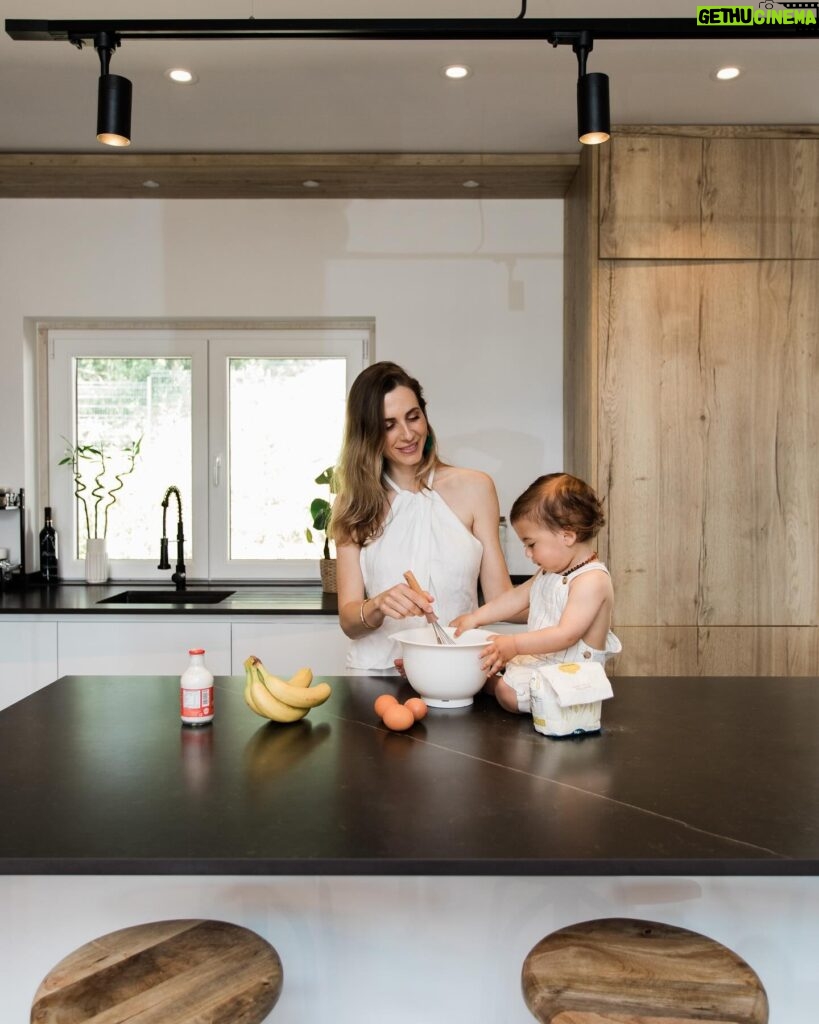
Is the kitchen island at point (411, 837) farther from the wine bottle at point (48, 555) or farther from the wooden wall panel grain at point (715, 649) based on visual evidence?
the wine bottle at point (48, 555)

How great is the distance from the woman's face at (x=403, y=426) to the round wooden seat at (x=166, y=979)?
122 centimetres

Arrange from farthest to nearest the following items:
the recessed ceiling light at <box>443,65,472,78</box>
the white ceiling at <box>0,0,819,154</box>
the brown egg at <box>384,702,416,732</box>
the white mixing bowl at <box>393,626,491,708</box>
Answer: the recessed ceiling light at <box>443,65,472,78</box>, the white ceiling at <box>0,0,819,154</box>, the white mixing bowl at <box>393,626,491,708</box>, the brown egg at <box>384,702,416,732</box>

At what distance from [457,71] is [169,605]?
201 centimetres

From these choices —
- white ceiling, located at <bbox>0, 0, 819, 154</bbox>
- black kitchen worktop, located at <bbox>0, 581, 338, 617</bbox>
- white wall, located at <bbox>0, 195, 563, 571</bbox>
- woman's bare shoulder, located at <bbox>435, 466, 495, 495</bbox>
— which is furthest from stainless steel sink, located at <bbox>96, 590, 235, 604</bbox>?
white ceiling, located at <bbox>0, 0, 819, 154</bbox>

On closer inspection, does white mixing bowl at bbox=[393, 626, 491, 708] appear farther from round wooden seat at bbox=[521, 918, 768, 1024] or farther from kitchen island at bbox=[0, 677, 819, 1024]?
round wooden seat at bbox=[521, 918, 768, 1024]

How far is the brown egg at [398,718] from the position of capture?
1523 mm

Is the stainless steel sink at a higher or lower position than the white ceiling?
lower

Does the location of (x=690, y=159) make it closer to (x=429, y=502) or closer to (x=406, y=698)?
(x=429, y=502)

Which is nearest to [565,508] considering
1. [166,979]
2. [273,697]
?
[273,697]

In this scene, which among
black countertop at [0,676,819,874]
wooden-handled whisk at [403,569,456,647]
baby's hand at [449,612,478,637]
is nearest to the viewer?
black countertop at [0,676,819,874]

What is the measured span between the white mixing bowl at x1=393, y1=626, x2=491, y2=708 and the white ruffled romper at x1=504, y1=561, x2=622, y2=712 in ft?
0.24

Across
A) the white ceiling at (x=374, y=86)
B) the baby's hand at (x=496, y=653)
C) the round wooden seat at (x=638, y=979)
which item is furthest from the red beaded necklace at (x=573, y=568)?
the white ceiling at (x=374, y=86)

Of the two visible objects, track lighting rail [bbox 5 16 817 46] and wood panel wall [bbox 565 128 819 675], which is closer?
track lighting rail [bbox 5 16 817 46]

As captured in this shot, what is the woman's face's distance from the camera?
85.4 inches
